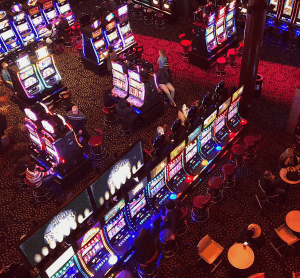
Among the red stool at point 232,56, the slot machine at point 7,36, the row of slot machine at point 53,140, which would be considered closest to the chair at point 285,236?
the row of slot machine at point 53,140

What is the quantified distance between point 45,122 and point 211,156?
4560mm

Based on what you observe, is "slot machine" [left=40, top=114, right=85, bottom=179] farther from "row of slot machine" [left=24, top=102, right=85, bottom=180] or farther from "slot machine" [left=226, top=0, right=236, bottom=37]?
"slot machine" [left=226, top=0, right=236, bottom=37]

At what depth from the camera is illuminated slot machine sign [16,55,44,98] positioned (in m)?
11.8

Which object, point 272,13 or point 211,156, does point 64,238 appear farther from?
point 272,13

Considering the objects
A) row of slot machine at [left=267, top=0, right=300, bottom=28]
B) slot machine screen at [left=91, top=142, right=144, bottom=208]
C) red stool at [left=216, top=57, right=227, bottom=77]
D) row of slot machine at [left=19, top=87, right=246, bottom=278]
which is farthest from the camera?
row of slot machine at [left=267, top=0, right=300, bottom=28]

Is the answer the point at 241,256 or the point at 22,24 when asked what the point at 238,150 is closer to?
the point at 241,256

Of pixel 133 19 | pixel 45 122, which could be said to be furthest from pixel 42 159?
pixel 133 19

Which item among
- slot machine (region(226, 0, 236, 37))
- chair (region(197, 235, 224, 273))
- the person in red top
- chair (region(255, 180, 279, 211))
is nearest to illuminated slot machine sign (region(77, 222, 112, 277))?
chair (region(197, 235, 224, 273))

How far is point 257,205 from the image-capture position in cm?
905

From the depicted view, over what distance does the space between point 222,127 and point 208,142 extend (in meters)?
0.75

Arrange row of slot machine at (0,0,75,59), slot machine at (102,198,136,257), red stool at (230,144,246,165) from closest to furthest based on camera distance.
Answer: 1. slot machine at (102,198,136,257)
2. red stool at (230,144,246,165)
3. row of slot machine at (0,0,75,59)

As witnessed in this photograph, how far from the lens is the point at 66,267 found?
666 cm

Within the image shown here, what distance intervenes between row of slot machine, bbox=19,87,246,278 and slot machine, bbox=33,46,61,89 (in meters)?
6.02

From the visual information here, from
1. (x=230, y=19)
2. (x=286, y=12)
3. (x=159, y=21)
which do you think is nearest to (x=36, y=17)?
(x=159, y=21)
